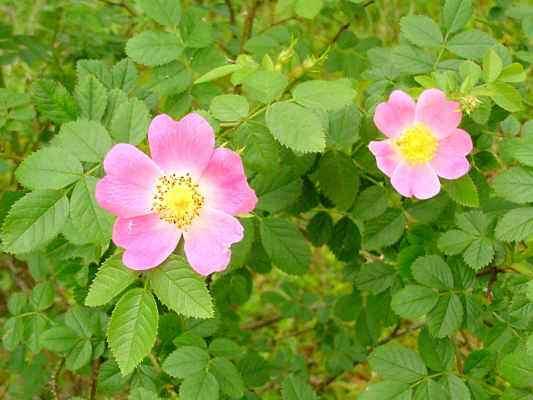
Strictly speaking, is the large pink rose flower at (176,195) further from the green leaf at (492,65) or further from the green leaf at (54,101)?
the green leaf at (492,65)

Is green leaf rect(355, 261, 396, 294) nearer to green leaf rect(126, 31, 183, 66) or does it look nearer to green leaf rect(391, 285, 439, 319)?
green leaf rect(391, 285, 439, 319)

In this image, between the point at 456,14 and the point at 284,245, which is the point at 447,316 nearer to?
the point at 284,245

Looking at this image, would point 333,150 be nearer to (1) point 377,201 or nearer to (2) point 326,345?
(1) point 377,201

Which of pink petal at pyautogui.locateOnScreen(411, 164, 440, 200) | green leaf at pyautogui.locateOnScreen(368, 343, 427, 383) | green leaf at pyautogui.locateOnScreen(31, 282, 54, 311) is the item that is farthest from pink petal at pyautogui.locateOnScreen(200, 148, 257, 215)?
green leaf at pyautogui.locateOnScreen(31, 282, 54, 311)

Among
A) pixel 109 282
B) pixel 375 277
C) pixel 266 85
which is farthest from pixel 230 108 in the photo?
pixel 375 277

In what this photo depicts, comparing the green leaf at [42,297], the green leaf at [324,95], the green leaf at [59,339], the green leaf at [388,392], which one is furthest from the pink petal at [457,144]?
the green leaf at [42,297]

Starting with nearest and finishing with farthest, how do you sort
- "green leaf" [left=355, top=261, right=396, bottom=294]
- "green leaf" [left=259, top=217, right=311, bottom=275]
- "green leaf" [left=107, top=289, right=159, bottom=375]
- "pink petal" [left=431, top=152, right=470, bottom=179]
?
"green leaf" [left=107, top=289, right=159, bottom=375]
"pink petal" [left=431, top=152, right=470, bottom=179]
"green leaf" [left=259, top=217, right=311, bottom=275]
"green leaf" [left=355, top=261, right=396, bottom=294]

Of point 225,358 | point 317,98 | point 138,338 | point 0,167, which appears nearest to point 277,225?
point 225,358
